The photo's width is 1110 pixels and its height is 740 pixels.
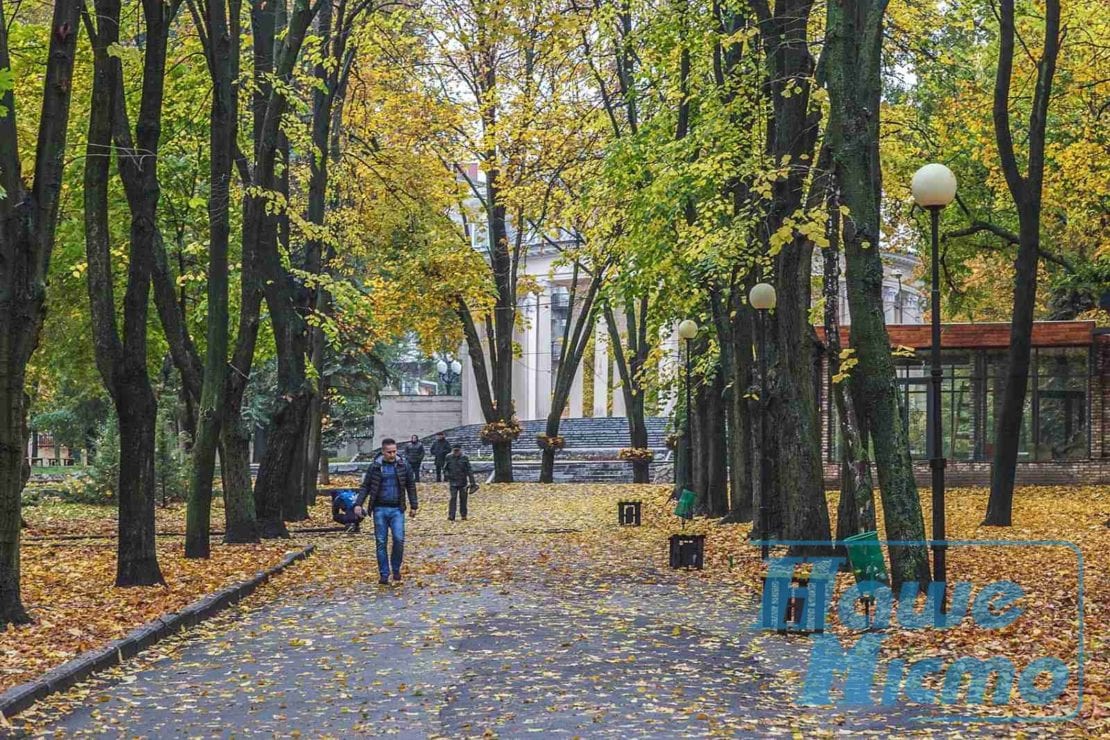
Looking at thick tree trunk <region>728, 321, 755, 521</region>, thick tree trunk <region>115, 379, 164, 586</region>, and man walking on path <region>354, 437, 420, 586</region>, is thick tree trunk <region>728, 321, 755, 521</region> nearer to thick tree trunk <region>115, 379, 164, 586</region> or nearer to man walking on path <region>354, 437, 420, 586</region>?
man walking on path <region>354, 437, 420, 586</region>

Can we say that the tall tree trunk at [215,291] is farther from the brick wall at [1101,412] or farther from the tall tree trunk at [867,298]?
the brick wall at [1101,412]

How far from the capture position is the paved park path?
28.0ft

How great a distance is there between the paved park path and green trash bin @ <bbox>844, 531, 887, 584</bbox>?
1.07 metres

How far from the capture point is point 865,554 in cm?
1273

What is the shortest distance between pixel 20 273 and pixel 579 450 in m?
46.5

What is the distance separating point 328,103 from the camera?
24.1m

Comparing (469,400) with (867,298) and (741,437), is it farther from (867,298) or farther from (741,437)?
(867,298)

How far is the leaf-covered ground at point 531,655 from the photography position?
28.2 feet

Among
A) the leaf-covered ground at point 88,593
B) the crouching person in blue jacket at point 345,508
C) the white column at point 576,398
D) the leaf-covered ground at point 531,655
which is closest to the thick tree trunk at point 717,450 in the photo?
the leaf-covered ground at point 531,655

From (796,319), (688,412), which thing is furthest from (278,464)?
(796,319)

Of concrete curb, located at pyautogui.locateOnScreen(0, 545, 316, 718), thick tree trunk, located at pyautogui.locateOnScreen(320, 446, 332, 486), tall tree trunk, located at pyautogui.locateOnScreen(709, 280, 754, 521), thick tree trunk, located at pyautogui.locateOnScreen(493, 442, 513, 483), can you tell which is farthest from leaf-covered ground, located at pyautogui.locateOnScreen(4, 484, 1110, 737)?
thick tree trunk, located at pyautogui.locateOnScreen(320, 446, 332, 486)

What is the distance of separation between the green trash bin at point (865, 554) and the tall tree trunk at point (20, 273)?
23.6ft

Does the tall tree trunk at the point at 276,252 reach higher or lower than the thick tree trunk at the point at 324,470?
higher

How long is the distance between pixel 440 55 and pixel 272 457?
18704 millimetres
